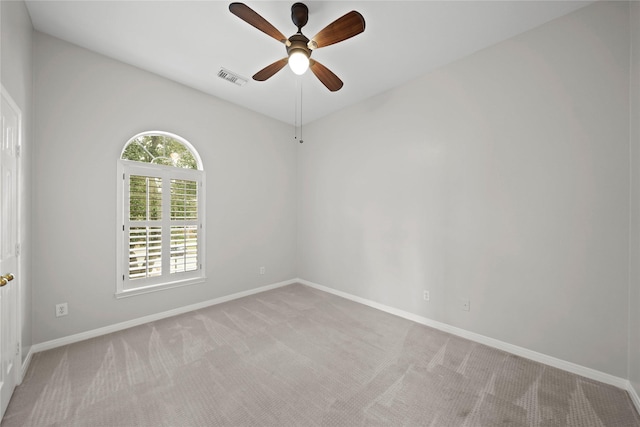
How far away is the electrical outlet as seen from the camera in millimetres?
2479

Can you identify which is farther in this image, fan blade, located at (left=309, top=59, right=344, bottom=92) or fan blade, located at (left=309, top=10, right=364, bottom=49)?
fan blade, located at (left=309, top=59, right=344, bottom=92)

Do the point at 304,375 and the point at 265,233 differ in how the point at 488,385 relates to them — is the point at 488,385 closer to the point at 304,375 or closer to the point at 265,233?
the point at 304,375

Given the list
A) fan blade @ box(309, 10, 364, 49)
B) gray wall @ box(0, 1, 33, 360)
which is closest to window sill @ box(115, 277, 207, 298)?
gray wall @ box(0, 1, 33, 360)

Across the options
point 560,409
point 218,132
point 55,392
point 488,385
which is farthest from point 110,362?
point 560,409

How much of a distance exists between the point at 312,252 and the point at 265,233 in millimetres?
882

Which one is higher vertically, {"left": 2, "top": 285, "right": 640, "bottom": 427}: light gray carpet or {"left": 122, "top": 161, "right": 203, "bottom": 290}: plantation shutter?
{"left": 122, "top": 161, "right": 203, "bottom": 290}: plantation shutter

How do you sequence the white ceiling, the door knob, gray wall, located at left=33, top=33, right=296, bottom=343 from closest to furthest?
the door knob → the white ceiling → gray wall, located at left=33, top=33, right=296, bottom=343

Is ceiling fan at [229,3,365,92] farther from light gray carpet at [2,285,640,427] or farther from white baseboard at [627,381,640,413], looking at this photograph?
white baseboard at [627,381,640,413]

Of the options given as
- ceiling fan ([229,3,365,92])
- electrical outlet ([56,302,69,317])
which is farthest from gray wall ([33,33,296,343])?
ceiling fan ([229,3,365,92])

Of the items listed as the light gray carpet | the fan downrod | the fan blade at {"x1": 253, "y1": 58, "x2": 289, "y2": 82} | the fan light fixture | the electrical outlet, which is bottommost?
the light gray carpet

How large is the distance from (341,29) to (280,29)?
0.81 m

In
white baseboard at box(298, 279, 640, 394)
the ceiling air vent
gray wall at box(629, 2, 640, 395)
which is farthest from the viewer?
the ceiling air vent

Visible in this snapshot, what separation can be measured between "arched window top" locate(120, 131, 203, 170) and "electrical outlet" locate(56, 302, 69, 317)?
1.61 m

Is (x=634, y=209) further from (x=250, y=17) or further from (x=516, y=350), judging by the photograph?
(x=250, y=17)
